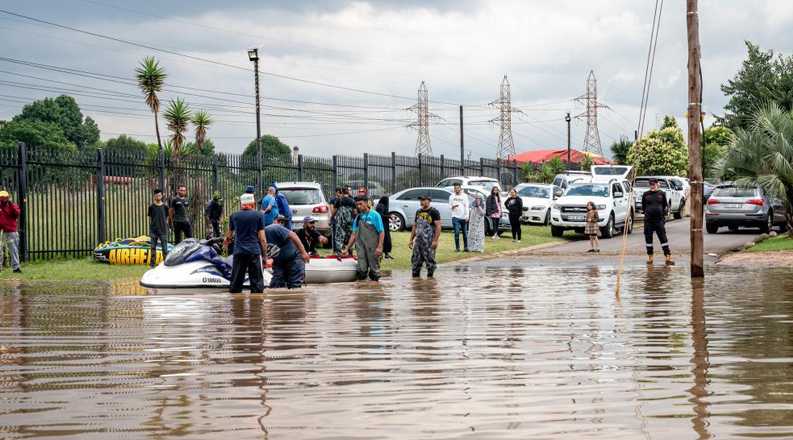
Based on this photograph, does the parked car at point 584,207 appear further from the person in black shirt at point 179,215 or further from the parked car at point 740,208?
the person in black shirt at point 179,215

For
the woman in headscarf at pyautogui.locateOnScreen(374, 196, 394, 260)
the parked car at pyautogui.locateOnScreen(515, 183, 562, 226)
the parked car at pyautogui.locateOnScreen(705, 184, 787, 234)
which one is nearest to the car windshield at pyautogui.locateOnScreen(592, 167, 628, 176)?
the parked car at pyautogui.locateOnScreen(515, 183, 562, 226)

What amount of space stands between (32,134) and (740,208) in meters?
84.9

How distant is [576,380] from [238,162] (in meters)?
24.3

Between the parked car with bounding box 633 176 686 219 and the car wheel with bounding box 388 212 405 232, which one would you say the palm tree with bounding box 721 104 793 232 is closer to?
the car wheel with bounding box 388 212 405 232

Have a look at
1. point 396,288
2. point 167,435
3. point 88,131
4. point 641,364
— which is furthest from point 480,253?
point 88,131

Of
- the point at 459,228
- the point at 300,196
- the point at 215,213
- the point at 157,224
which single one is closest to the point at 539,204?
the point at 459,228

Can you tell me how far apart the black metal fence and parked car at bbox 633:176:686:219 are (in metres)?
16.5

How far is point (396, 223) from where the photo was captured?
37781 mm

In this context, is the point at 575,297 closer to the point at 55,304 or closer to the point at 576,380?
the point at 55,304

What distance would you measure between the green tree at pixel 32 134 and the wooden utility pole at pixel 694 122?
3464 inches

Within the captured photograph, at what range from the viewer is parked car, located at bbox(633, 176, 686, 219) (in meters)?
46.9

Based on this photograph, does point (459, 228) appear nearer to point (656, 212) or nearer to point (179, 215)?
point (656, 212)

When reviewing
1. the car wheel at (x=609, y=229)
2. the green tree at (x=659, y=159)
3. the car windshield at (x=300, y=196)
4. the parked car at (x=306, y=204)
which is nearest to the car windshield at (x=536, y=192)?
the car wheel at (x=609, y=229)

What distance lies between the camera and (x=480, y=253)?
30922 millimetres
